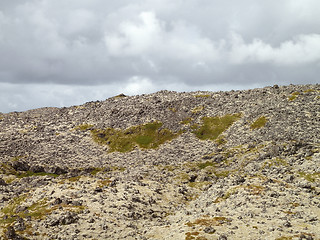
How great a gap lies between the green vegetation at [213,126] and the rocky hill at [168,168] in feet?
1.65

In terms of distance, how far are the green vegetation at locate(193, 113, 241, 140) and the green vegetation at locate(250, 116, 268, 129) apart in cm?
1212

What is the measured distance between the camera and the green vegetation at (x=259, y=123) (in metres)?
126

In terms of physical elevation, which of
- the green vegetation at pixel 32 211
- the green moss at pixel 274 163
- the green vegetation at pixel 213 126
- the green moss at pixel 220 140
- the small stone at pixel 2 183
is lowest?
the green vegetation at pixel 32 211

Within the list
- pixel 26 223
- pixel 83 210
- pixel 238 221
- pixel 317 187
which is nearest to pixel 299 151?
pixel 317 187

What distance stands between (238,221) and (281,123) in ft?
261

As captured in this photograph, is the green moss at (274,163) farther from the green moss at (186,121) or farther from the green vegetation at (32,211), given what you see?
the green moss at (186,121)

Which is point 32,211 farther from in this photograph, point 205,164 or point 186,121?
point 186,121

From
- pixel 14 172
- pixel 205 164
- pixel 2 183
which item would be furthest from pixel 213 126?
pixel 2 183

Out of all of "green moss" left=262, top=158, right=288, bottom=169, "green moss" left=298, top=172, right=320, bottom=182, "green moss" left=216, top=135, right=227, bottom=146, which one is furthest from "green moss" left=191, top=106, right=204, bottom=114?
"green moss" left=298, top=172, right=320, bottom=182

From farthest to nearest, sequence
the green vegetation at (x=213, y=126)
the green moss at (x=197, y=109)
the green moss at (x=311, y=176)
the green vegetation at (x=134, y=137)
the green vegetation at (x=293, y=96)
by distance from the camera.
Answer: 1. the green moss at (x=197, y=109)
2. the green vegetation at (x=134, y=137)
3. the green vegetation at (x=293, y=96)
4. the green vegetation at (x=213, y=126)
5. the green moss at (x=311, y=176)

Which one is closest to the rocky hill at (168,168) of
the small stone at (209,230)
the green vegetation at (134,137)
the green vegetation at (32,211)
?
the small stone at (209,230)

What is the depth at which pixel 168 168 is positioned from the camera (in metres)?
113

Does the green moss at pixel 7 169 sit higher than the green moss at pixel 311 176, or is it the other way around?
the green moss at pixel 311 176

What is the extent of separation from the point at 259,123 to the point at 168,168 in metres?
45.6
